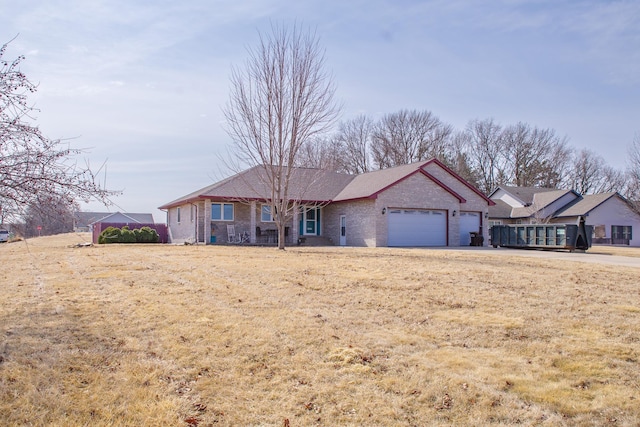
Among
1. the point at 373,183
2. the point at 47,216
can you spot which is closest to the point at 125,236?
the point at 373,183

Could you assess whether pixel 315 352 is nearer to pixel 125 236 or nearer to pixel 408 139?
pixel 125 236

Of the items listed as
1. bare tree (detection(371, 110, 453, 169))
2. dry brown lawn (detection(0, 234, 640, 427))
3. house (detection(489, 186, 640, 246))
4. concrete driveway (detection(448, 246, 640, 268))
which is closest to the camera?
dry brown lawn (detection(0, 234, 640, 427))

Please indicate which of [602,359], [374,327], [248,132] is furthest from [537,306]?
[248,132]

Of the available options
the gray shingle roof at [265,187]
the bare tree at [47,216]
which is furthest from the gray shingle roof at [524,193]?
the bare tree at [47,216]

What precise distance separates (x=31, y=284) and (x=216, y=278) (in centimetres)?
387

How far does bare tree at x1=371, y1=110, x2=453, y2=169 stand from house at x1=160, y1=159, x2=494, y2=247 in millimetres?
23109

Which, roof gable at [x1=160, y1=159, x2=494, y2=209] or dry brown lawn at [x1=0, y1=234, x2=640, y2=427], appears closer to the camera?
dry brown lawn at [x1=0, y1=234, x2=640, y2=427]

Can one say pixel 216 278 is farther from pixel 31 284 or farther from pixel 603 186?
pixel 603 186

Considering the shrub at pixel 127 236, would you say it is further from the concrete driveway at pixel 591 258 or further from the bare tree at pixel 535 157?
the bare tree at pixel 535 157

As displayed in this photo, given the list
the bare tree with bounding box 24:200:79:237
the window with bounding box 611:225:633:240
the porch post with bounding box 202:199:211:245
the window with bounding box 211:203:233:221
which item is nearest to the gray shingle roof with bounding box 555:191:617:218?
the window with bounding box 611:225:633:240

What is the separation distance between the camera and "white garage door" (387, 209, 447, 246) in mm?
25766

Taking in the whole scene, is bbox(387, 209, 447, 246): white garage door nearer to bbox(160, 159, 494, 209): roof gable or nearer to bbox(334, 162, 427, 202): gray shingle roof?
bbox(334, 162, 427, 202): gray shingle roof

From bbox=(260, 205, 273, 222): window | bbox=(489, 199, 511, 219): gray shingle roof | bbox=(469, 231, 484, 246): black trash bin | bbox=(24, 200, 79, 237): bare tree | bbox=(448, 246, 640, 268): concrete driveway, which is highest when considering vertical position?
bbox=(489, 199, 511, 219): gray shingle roof

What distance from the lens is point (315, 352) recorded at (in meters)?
6.19
